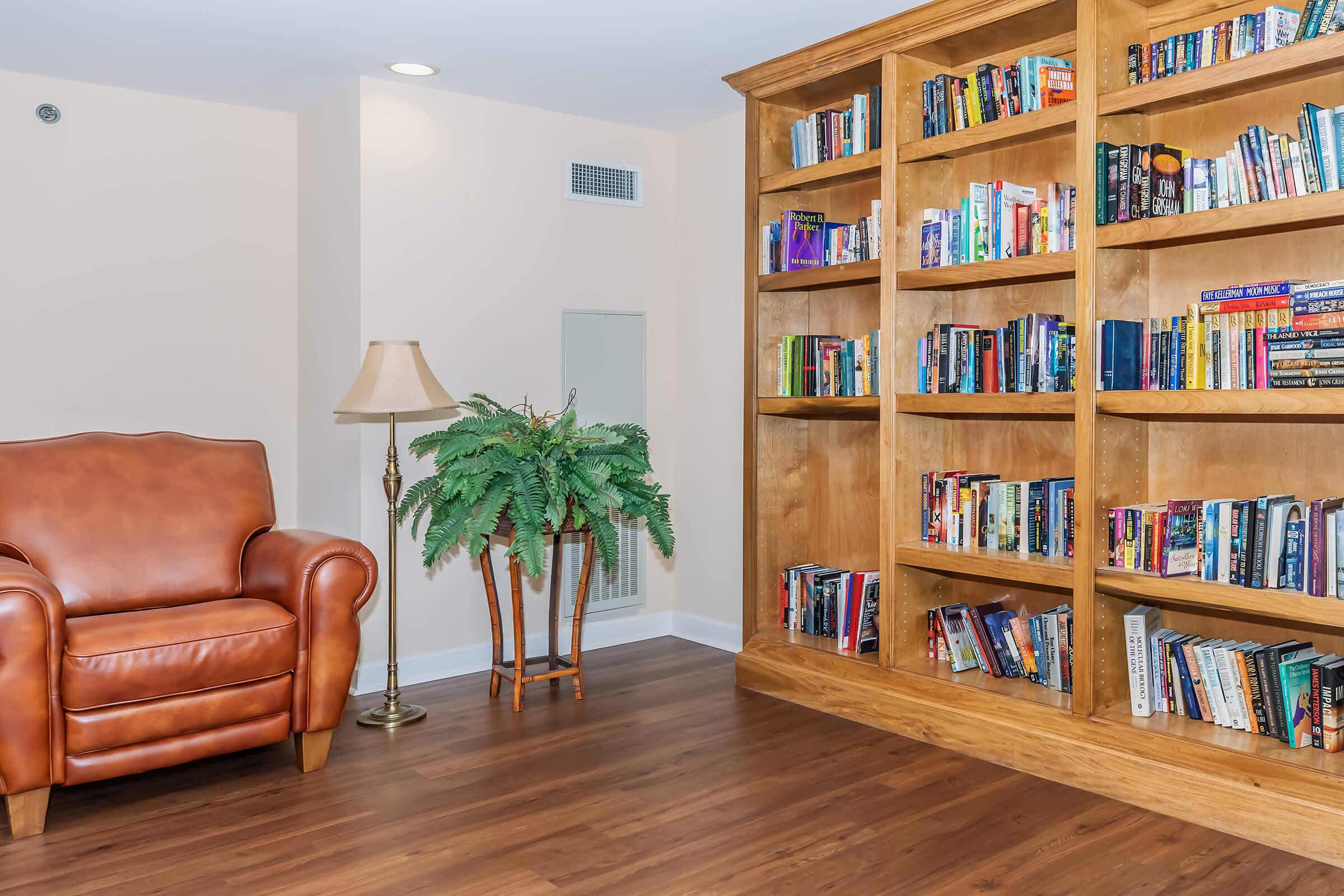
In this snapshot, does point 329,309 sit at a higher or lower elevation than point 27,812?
higher

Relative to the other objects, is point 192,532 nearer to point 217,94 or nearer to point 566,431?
point 566,431

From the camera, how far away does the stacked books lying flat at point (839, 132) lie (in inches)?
146

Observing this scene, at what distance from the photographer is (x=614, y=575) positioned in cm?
482

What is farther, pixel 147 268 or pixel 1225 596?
pixel 147 268

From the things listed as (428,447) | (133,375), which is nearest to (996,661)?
(428,447)

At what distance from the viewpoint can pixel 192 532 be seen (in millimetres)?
3516

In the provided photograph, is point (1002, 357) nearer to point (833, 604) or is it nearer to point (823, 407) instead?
point (823, 407)

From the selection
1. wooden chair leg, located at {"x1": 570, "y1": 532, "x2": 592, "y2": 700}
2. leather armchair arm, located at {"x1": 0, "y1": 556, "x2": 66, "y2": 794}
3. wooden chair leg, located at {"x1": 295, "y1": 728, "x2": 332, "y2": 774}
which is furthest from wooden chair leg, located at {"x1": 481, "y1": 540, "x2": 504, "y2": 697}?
leather armchair arm, located at {"x1": 0, "y1": 556, "x2": 66, "y2": 794}

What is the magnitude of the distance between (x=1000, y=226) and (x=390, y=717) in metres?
2.67

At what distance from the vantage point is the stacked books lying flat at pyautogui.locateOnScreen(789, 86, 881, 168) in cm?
371

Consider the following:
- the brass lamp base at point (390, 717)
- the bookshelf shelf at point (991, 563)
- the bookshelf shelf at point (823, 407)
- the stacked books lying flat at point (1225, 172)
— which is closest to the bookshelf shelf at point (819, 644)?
the bookshelf shelf at point (991, 563)

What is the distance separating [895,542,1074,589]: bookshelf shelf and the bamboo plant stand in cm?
120

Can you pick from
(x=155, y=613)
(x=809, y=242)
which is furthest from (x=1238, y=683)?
(x=155, y=613)

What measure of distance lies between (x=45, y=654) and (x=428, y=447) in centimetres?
154
